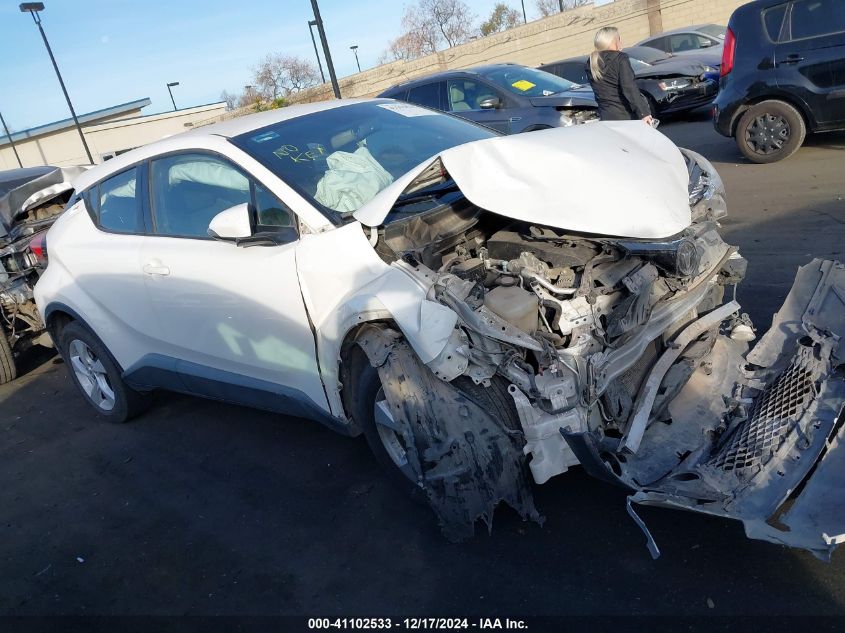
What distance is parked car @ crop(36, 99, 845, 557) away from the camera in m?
2.69

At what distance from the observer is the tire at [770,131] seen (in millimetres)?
7844

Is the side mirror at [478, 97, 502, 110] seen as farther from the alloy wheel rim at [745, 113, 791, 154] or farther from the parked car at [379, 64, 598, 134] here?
the alloy wheel rim at [745, 113, 791, 154]

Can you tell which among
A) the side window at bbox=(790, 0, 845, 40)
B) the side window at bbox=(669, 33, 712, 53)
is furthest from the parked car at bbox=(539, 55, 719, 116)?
the side window at bbox=(790, 0, 845, 40)

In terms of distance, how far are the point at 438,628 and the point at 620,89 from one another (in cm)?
567

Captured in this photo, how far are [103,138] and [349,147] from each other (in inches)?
1346

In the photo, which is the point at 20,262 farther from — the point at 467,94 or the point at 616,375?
the point at 467,94

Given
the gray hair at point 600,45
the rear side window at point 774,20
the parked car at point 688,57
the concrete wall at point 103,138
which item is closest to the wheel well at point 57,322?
the gray hair at point 600,45

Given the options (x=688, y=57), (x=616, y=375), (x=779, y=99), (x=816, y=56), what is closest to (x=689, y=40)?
(x=688, y=57)

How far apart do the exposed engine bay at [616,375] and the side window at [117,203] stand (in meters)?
1.99

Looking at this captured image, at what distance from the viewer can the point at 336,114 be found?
4133 mm

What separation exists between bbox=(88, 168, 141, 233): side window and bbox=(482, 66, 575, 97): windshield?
23.5 feet

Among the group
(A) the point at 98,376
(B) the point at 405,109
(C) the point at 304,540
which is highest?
(B) the point at 405,109

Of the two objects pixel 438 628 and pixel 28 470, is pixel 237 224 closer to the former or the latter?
pixel 438 628

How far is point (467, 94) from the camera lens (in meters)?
10.5
